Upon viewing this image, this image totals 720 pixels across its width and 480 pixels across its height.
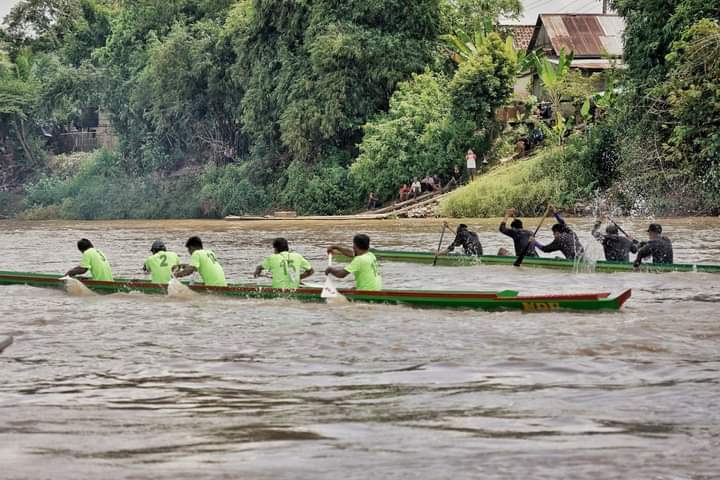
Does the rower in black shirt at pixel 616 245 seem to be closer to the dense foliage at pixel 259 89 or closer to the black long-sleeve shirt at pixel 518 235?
the black long-sleeve shirt at pixel 518 235

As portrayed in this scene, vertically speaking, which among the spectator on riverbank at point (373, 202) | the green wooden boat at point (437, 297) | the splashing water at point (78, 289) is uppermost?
the spectator on riverbank at point (373, 202)

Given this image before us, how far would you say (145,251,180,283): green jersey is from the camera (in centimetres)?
1598

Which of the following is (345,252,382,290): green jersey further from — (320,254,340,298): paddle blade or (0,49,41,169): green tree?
(0,49,41,169): green tree

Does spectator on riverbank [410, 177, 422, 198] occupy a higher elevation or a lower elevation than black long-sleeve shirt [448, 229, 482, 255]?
higher

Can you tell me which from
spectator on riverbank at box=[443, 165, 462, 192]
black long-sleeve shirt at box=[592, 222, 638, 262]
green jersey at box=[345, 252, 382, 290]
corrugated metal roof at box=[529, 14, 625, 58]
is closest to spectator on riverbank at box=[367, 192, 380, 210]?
spectator on riverbank at box=[443, 165, 462, 192]

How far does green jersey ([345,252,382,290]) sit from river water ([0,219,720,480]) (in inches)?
14.0

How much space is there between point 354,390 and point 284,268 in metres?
5.73

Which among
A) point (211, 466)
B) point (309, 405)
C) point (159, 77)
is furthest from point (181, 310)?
point (159, 77)

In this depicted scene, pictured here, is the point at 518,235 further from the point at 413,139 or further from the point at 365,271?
the point at 413,139

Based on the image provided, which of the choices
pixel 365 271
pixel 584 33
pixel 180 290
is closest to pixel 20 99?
pixel 584 33

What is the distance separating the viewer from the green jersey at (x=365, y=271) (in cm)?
1414

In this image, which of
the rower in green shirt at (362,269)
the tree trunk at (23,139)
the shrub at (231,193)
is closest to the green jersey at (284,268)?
the rower in green shirt at (362,269)

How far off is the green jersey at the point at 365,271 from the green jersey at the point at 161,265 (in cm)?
299

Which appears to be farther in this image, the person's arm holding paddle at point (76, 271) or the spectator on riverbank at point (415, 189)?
the spectator on riverbank at point (415, 189)
